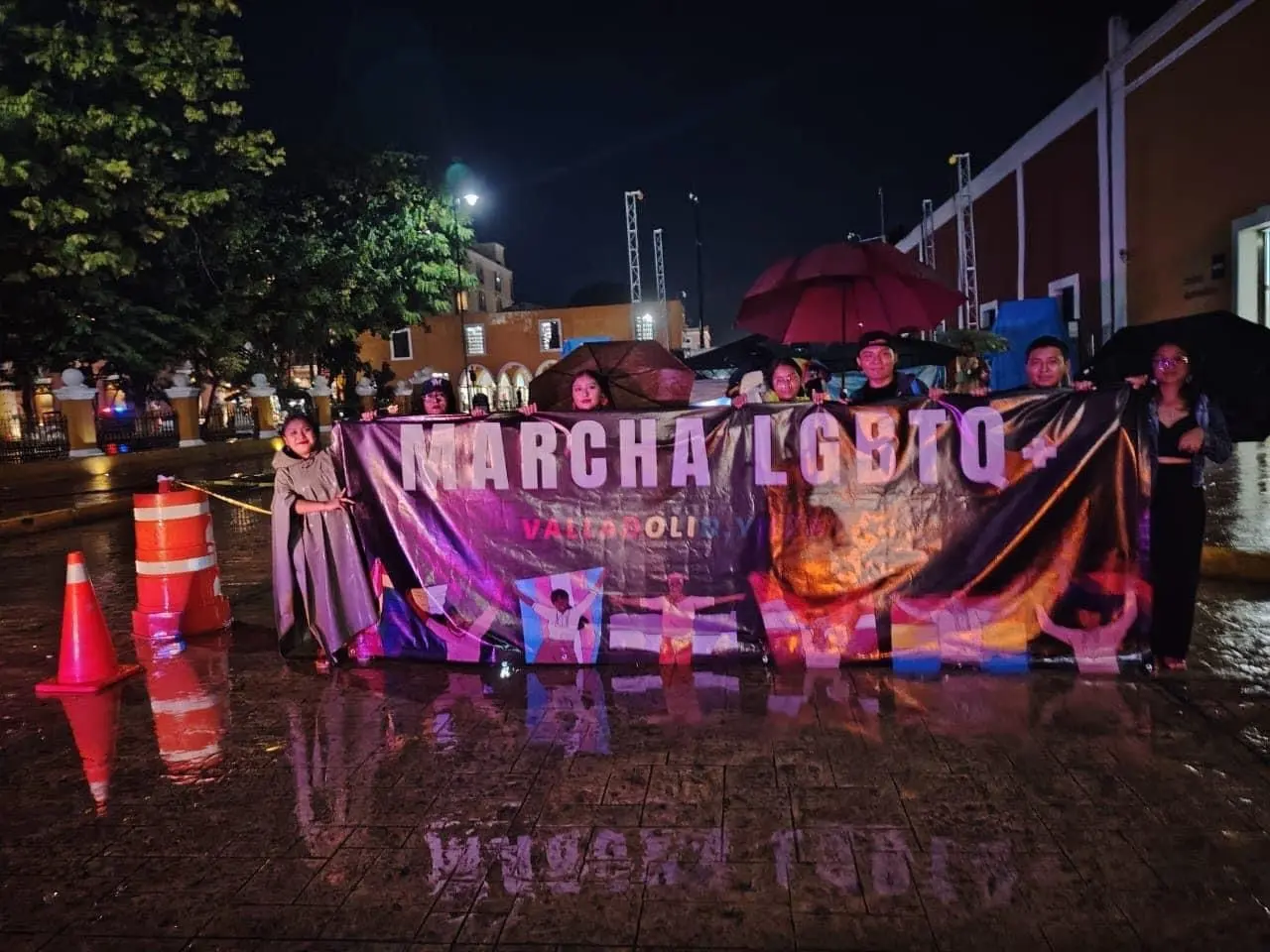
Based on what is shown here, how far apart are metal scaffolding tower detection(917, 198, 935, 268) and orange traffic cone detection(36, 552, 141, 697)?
110 feet

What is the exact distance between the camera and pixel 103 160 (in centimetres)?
1656

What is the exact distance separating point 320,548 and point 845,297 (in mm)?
4800

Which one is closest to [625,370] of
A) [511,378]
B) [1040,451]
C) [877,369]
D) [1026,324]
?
[877,369]

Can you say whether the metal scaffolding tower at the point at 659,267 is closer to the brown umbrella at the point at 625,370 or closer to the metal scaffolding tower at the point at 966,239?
the metal scaffolding tower at the point at 966,239

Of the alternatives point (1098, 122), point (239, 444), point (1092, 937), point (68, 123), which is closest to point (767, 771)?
point (1092, 937)

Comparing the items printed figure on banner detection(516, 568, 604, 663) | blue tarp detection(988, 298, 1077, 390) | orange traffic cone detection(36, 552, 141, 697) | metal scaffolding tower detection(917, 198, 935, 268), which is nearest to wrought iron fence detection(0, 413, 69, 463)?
orange traffic cone detection(36, 552, 141, 697)

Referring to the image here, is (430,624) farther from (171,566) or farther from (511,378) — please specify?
(511,378)

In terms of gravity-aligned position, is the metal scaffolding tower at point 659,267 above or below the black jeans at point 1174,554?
above

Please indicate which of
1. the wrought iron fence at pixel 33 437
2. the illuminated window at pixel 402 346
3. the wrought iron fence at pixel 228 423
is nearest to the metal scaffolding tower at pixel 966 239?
the wrought iron fence at pixel 228 423

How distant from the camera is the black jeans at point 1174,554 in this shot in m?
4.78

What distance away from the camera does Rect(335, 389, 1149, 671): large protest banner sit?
497cm

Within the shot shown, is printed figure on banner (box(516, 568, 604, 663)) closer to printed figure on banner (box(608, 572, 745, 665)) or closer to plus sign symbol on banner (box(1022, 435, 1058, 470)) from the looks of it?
printed figure on banner (box(608, 572, 745, 665))

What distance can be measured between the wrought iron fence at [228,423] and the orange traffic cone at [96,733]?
22646 mm

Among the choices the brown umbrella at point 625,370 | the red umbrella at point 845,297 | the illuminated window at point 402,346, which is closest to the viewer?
the red umbrella at point 845,297
